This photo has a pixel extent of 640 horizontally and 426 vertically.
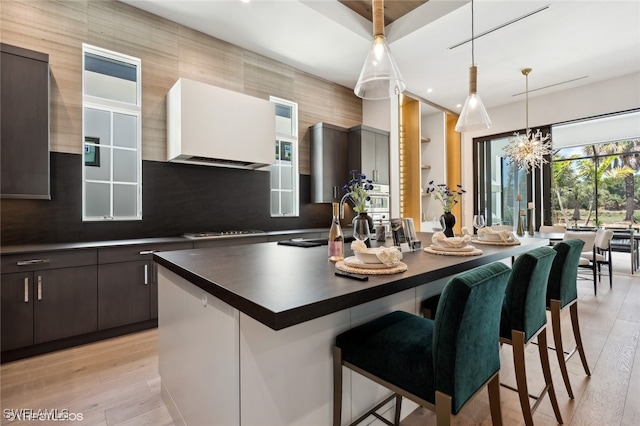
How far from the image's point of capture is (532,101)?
19.4ft

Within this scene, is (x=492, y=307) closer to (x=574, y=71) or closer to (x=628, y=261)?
(x=574, y=71)

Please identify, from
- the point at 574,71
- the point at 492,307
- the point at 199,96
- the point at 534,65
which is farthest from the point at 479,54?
the point at 492,307

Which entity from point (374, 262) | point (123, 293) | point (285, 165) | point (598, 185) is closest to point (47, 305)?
point (123, 293)

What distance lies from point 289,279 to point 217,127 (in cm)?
277

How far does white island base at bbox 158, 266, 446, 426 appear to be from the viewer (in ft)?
3.54

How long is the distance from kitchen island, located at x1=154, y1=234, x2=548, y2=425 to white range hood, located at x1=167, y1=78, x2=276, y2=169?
194cm

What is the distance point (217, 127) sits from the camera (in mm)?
3443

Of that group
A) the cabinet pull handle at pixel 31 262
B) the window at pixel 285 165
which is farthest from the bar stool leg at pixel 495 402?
the window at pixel 285 165

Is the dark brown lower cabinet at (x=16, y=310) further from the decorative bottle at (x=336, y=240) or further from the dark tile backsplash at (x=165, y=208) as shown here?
the decorative bottle at (x=336, y=240)

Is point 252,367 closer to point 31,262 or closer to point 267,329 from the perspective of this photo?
point 267,329

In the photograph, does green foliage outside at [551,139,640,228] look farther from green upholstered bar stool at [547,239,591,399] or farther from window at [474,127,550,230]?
green upholstered bar stool at [547,239,591,399]

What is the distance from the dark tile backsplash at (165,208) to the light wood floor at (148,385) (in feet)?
3.53

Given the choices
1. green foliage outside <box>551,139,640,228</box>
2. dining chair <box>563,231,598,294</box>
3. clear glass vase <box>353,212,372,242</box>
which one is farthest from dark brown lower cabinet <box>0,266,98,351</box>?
green foliage outside <box>551,139,640,228</box>

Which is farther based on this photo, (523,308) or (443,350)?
(523,308)
